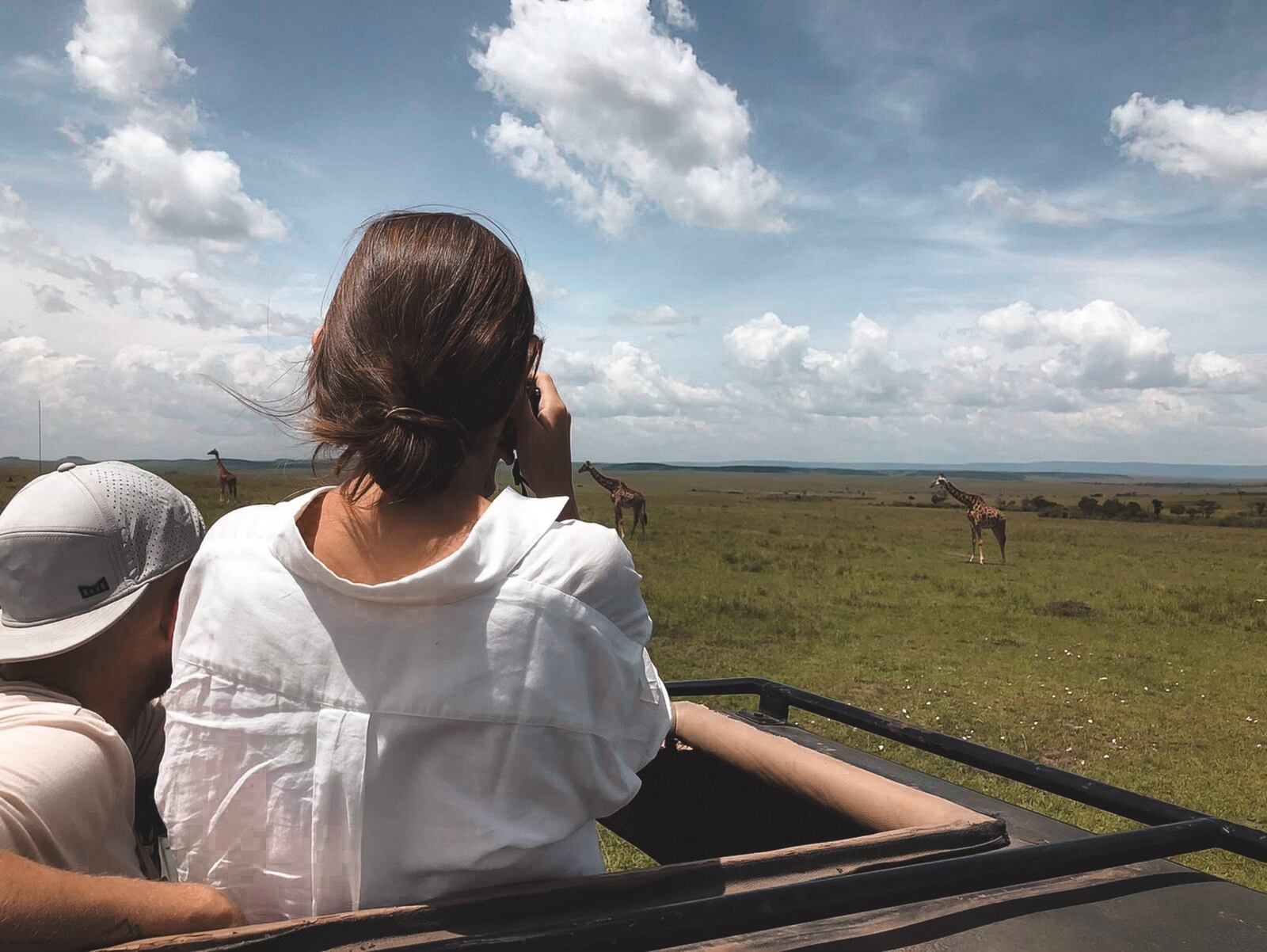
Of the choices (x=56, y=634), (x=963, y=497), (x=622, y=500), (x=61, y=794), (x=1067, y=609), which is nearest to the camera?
(x=61, y=794)

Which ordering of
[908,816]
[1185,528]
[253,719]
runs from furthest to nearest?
[1185,528]
[908,816]
[253,719]

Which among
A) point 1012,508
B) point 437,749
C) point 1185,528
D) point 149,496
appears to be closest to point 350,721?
point 437,749

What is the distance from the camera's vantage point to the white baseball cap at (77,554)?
1.31 metres

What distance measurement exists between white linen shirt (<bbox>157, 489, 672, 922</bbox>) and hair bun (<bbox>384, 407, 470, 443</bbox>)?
12 centimetres

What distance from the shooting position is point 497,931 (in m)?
1.07

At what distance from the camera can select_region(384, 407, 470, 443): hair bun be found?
120 cm

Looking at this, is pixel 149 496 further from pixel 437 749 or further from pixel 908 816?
pixel 908 816

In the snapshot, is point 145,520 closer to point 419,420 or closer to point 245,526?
point 245,526

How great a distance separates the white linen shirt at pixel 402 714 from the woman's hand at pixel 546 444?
0.86 feet

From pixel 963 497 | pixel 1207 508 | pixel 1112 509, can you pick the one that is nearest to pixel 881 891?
pixel 963 497

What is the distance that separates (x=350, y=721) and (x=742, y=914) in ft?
1.65

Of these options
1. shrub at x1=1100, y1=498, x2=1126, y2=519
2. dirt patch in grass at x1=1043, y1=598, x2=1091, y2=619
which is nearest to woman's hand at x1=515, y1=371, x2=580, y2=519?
dirt patch in grass at x1=1043, y1=598, x2=1091, y2=619

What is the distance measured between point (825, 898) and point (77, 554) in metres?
1.12

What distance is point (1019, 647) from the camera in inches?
404
